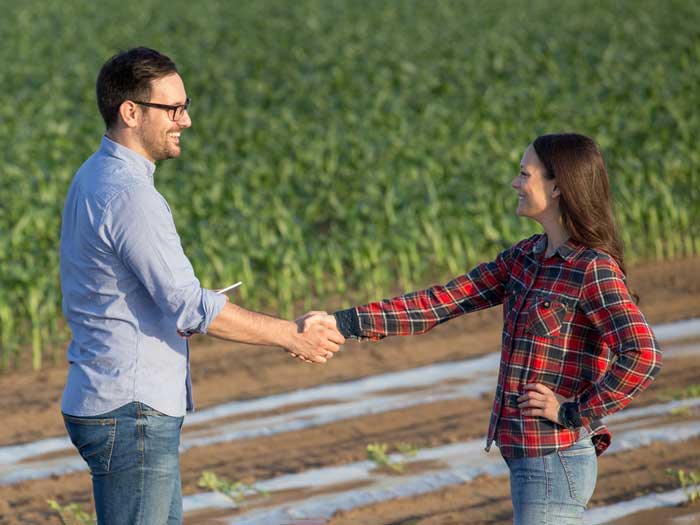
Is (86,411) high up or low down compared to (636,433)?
up

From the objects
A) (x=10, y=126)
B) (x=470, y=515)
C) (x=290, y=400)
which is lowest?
(x=470, y=515)

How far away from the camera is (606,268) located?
12.9 ft

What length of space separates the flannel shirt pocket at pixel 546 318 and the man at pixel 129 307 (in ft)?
3.20

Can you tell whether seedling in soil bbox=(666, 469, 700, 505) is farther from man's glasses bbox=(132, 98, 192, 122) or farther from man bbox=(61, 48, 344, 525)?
man's glasses bbox=(132, 98, 192, 122)

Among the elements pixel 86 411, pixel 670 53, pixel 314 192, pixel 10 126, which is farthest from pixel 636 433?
pixel 670 53

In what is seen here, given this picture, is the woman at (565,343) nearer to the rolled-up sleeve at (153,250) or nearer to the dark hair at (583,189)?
the dark hair at (583,189)

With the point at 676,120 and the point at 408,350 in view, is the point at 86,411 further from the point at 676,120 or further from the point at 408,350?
the point at 676,120

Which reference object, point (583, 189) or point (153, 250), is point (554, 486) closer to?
point (583, 189)

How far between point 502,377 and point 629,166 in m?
9.12

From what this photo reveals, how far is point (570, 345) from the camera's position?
3969mm

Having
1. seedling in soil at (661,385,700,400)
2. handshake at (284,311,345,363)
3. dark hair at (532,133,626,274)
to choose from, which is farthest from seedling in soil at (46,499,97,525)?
seedling in soil at (661,385,700,400)

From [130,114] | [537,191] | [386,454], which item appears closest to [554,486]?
[537,191]

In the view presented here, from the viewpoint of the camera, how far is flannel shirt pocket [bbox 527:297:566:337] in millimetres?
3939

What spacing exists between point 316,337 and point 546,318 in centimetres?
97
